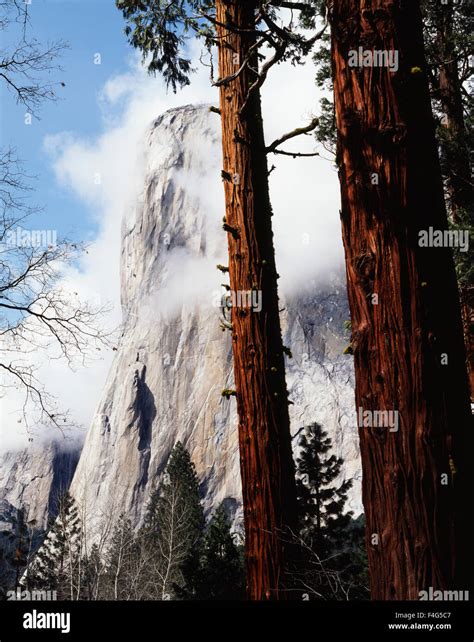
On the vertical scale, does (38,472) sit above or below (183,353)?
below

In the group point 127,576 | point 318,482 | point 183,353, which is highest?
point 183,353

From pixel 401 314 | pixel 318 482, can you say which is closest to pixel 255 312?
pixel 401 314

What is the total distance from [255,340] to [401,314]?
1.97 m

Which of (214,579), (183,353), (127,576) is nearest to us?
(214,579)

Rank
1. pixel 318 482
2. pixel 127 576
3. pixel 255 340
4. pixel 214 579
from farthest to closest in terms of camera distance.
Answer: pixel 127 576 → pixel 318 482 → pixel 214 579 → pixel 255 340

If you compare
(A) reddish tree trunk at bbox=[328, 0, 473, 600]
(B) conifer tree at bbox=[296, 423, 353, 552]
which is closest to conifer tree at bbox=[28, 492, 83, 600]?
(B) conifer tree at bbox=[296, 423, 353, 552]

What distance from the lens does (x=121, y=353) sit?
254 feet

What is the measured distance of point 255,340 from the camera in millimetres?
3994

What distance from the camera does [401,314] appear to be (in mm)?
2084

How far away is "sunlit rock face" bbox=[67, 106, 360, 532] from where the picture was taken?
63.8 meters

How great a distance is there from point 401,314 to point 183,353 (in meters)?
73.6

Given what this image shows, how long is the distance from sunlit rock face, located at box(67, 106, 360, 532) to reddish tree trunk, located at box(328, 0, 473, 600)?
54.7 metres

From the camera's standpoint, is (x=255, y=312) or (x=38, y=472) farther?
(x=38, y=472)

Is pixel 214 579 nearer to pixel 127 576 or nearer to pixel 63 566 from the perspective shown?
pixel 127 576
